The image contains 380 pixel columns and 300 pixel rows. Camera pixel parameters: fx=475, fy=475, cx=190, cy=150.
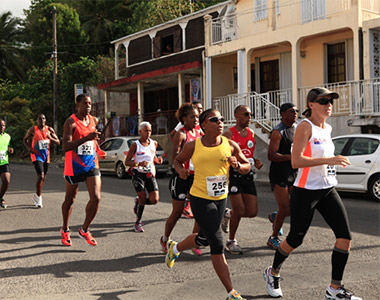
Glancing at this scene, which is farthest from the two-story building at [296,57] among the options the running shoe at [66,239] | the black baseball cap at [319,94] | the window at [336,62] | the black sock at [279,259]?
the black sock at [279,259]

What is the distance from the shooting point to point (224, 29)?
70.3 ft

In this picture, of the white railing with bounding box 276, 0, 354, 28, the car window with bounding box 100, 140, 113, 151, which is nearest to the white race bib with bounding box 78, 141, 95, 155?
the car window with bounding box 100, 140, 113, 151

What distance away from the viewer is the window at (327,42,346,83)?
1789 centimetres

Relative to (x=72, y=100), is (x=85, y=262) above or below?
below

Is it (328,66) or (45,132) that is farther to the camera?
(328,66)

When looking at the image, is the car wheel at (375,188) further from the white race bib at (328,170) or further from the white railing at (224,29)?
the white railing at (224,29)

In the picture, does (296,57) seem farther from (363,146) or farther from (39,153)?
(39,153)

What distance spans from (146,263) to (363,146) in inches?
277

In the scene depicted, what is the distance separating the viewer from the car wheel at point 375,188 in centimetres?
1027

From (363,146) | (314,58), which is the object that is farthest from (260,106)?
(363,146)

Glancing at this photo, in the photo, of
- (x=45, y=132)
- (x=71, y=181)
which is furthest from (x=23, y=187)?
(x=71, y=181)

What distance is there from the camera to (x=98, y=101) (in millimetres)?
33250

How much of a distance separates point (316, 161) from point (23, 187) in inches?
448

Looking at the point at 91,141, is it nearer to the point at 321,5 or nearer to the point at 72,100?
the point at 321,5
